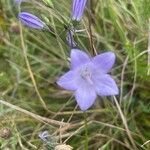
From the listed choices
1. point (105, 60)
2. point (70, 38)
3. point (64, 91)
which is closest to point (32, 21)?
point (70, 38)

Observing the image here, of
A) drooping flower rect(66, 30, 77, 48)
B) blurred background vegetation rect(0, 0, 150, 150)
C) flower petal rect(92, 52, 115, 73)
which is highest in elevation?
drooping flower rect(66, 30, 77, 48)

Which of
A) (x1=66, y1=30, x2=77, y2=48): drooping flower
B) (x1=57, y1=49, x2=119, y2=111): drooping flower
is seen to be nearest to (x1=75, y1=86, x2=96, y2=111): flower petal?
(x1=57, y1=49, x2=119, y2=111): drooping flower

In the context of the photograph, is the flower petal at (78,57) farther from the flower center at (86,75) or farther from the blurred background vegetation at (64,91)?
the blurred background vegetation at (64,91)

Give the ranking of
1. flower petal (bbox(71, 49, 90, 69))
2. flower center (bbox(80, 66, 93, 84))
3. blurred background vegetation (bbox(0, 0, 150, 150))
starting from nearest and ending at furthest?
flower petal (bbox(71, 49, 90, 69)), flower center (bbox(80, 66, 93, 84)), blurred background vegetation (bbox(0, 0, 150, 150))

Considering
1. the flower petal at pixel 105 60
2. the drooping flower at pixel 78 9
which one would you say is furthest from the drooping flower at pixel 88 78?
the drooping flower at pixel 78 9

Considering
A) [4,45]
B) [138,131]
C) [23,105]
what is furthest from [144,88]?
[4,45]

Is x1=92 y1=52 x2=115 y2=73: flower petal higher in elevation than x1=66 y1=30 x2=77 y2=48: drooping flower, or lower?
lower

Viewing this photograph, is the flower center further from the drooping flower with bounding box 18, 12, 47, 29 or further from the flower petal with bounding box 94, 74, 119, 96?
the drooping flower with bounding box 18, 12, 47, 29
